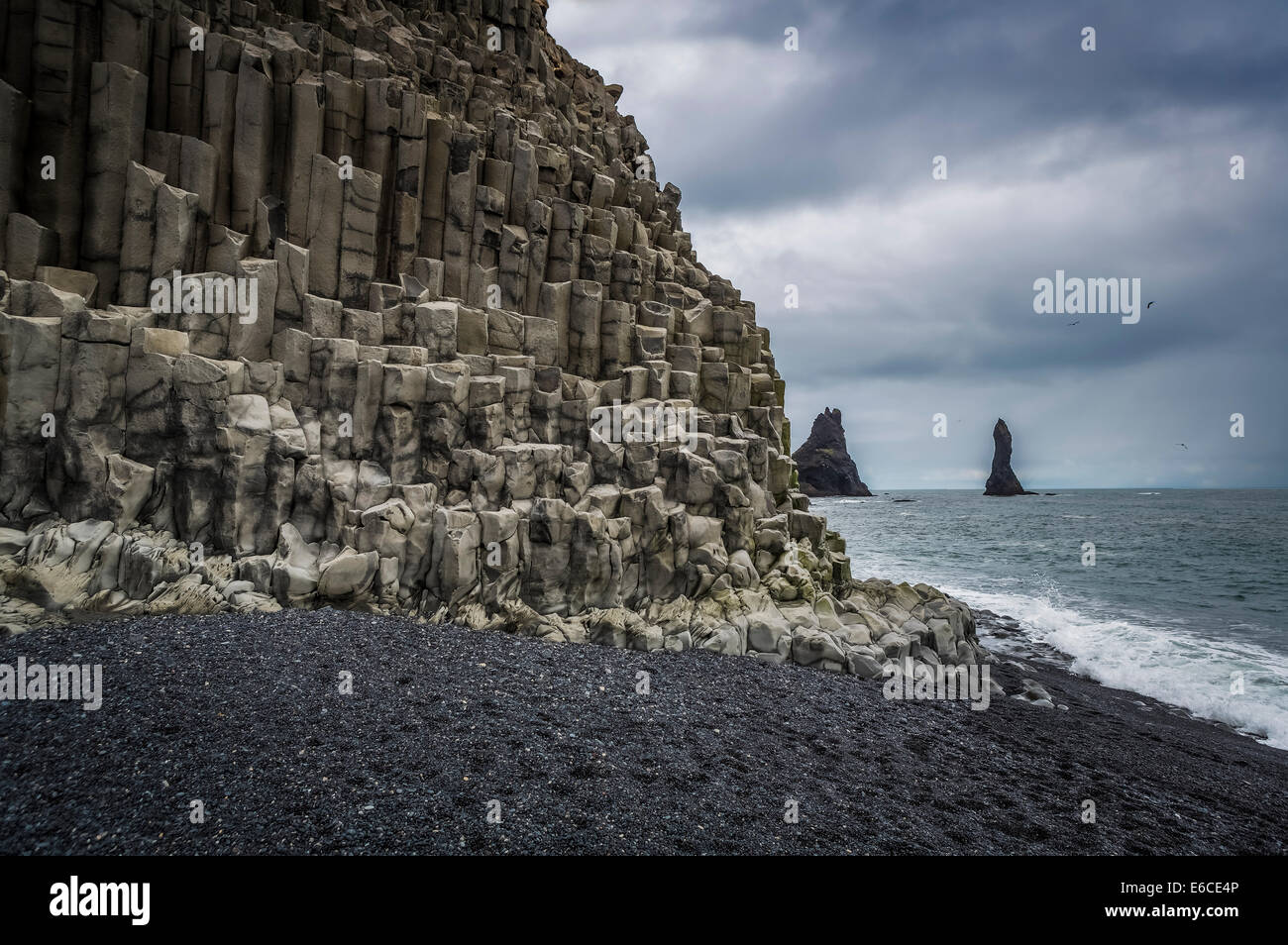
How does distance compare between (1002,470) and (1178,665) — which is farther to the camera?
(1002,470)

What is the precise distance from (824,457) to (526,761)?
451 feet

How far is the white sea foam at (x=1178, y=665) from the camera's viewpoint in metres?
15.9

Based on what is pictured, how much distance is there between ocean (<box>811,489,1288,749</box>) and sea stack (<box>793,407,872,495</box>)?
7642cm

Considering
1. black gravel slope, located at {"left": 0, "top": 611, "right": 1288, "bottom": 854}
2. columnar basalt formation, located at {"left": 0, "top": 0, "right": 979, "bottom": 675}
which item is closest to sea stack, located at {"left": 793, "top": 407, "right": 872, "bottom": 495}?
columnar basalt formation, located at {"left": 0, "top": 0, "right": 979, "bottom": 675}

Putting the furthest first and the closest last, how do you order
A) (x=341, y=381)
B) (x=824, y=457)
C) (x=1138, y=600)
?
1. (x=824, y=457)
2. (x=1138, y=600)
3. (x=341, y=381)

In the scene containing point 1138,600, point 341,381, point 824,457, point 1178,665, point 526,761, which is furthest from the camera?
point 824,457

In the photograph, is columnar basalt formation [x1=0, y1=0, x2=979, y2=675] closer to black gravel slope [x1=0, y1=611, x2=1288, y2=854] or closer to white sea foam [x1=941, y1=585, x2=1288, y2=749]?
black gravel slope [x1=0, y1=611, x2=1288, y2=854]

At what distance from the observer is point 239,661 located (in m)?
9.20

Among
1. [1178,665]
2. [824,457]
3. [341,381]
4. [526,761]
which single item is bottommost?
[1178,665]

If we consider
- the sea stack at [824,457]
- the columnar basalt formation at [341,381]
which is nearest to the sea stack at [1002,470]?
the sea stack at [824,457]

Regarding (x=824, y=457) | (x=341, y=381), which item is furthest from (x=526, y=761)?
(x=824, y=457)

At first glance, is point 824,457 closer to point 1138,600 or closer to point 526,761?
point 1138,600

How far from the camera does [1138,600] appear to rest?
29.3 metres

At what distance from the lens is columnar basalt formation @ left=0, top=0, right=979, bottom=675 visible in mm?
12523
